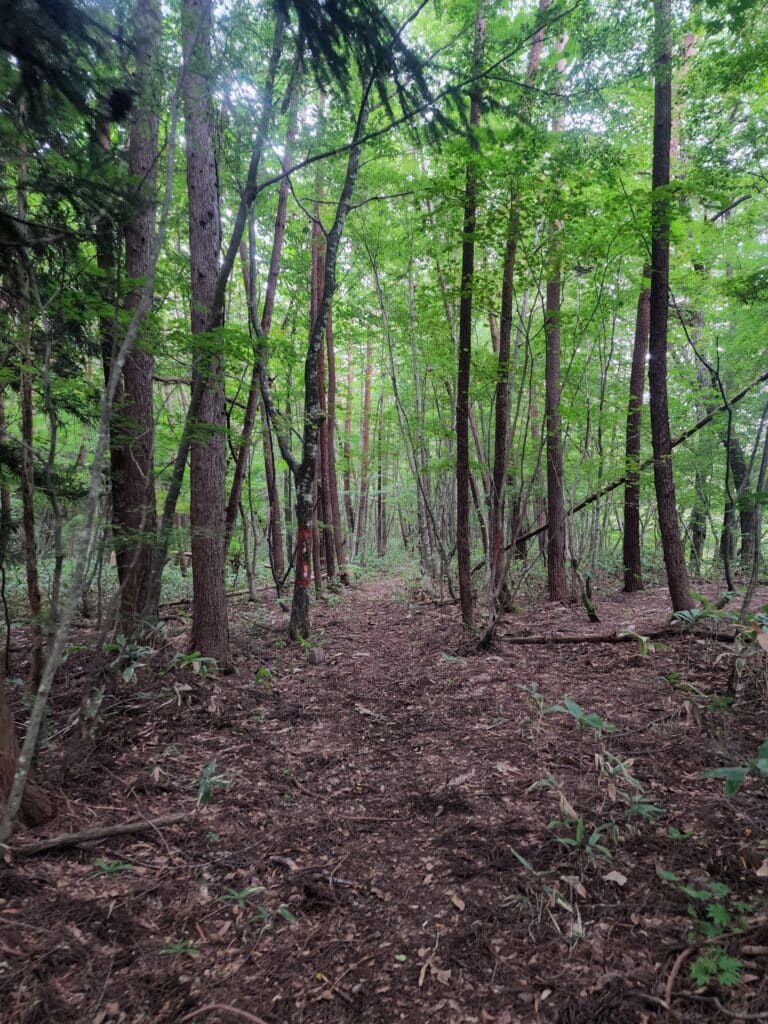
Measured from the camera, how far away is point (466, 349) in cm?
671

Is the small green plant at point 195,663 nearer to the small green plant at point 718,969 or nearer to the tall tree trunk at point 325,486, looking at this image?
the small green plant at point 718,969

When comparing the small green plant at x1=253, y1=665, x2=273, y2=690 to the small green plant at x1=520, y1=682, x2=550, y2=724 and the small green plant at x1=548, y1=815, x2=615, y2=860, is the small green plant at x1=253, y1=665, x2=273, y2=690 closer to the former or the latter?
the small green plant at x1=520, y1=682, x2=550, y2=724

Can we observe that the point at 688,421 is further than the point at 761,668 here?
Yes

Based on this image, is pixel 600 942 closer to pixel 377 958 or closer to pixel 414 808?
pixel 377 958

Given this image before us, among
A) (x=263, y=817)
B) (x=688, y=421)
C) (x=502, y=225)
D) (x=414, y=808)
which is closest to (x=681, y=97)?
(x=502, y=225)

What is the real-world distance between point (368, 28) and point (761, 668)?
18.4 feet

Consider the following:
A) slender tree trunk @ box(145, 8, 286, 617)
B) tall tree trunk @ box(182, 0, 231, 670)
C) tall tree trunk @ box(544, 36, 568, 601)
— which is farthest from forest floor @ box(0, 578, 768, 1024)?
tall tree trunk @ box(544, 36, 568, 601)

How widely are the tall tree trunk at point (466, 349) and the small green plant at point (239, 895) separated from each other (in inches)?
203

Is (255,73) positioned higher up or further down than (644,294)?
higher up

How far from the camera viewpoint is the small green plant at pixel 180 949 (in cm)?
224

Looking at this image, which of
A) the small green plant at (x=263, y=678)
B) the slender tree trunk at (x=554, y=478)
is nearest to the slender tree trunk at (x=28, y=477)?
the small green plant at (x=263, y=678)

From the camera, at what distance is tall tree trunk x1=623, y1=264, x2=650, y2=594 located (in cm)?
948

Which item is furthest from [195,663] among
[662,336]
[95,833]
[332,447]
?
[332,447]

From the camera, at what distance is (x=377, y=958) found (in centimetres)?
227
